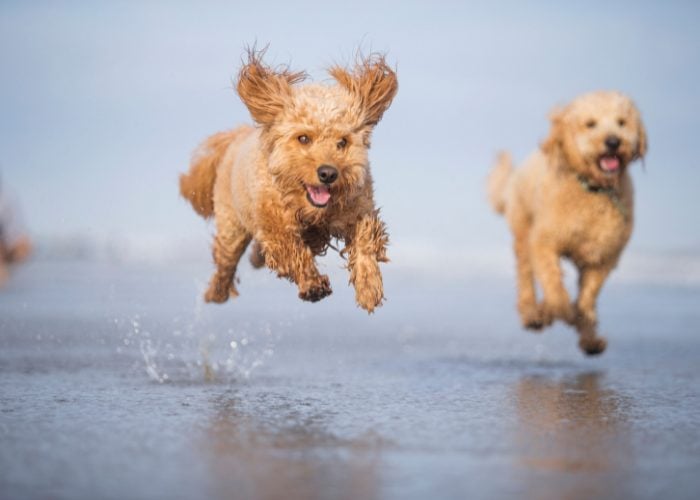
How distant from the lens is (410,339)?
9039 millimetres

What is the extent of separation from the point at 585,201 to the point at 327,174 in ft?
10.4

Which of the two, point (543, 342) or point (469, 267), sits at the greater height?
point (469, 267)

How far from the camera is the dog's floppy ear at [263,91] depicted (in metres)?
5.51

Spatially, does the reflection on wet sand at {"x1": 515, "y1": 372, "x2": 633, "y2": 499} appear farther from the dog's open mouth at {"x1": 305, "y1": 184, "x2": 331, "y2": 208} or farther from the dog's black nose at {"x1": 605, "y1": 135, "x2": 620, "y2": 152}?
the dog's black nose at {"x1": 605, "y1": 135, "x2": 620, "y2": 152}

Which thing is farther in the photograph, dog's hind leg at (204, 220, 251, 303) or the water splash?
dog's hind leg at (204, 220, 251, 303)

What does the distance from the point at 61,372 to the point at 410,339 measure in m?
3.65

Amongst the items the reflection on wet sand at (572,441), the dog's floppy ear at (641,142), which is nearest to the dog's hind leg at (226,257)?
the reflection on wet sand at (572,441)

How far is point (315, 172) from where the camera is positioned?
5211mm

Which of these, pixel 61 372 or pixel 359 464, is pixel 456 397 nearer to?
pixel 359 464

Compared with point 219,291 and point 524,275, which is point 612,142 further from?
point 219,291

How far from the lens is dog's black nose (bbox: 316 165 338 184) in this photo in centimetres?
516

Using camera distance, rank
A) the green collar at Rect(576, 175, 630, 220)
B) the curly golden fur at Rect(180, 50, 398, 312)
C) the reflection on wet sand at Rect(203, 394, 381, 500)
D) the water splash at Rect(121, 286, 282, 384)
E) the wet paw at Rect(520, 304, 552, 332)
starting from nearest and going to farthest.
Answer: the reflection on wet sand at Rect(203, 394, 381, 500)
the curly golden fur at Rect(180, 50, 398, 312)
the water splash at Rect(121, 286, 282, 384)
the green collar at Rect(576, 175, 630, 220)
the wet paw at Rect(520, 304, 552, 332)

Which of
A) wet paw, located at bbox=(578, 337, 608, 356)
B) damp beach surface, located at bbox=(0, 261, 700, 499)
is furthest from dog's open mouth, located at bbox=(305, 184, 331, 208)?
wet paw, located at bbox=(578, 337, 608, 356)

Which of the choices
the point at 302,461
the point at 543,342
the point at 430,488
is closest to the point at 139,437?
the point at 302,461
